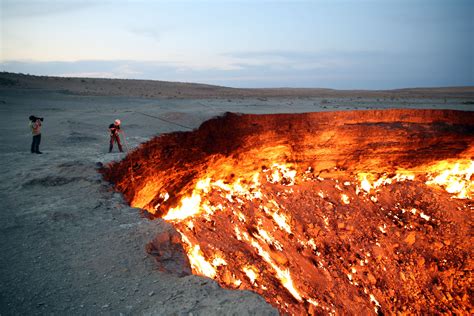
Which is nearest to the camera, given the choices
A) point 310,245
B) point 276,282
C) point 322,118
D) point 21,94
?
point 276,282

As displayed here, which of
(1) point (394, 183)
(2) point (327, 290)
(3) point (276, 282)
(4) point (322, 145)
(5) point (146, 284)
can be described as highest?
(4) point (322, 145)

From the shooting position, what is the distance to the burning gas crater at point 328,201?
8.05 meters

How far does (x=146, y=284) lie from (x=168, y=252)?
0.68 meters

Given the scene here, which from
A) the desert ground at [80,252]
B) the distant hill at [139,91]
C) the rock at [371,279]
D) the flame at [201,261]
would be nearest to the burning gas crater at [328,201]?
the rock at [371,279]

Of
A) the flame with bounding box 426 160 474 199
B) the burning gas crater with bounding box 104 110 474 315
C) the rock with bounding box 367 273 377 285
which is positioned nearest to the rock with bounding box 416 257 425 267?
the burning gas crater with bounding box 104 110 474 315

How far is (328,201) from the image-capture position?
37.9ft

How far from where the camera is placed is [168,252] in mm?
3814

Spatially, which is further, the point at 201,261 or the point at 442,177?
the point at 442,177

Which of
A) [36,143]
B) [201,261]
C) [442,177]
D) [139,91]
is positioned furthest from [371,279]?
[139,91]

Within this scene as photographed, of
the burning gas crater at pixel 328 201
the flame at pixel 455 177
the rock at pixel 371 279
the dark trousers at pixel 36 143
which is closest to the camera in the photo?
the dark trousers at pixel 36 143

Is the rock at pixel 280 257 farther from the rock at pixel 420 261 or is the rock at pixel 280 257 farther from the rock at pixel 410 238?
the rock at pixel 410 238

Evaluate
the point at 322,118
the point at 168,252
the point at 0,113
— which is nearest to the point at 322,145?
the point at 322,118

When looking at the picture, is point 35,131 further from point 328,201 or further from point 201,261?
point 328,201

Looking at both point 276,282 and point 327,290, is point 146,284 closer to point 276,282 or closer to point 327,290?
point 276,282
